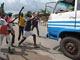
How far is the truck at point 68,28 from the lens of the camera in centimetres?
439

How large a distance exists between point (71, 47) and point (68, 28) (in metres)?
0.68

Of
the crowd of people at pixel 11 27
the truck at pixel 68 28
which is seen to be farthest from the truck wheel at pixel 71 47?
the crowd of people at pixel 11 27

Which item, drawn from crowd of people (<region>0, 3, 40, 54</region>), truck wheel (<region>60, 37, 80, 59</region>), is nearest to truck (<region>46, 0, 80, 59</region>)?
truck wheel (<region>60, 37, 80, 59</region>)

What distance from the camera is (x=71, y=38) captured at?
15.1ft

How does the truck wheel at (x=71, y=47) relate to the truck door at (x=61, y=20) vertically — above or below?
below

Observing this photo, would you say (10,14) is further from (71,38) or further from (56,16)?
(71,38)

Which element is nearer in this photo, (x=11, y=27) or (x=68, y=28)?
(x=68, y=28)

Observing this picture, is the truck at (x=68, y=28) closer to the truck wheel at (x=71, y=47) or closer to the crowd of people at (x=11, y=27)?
the truck wheel at (x=71, y=47)

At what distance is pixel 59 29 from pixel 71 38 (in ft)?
1.87

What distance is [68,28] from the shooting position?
→ 4.54m

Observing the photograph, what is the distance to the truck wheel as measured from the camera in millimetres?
4425

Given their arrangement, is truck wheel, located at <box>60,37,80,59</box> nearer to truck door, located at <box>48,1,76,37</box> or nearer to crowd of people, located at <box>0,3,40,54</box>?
truck door, located at <box>48,1,76,37</box>

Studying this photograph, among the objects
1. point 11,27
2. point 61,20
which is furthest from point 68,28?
point 11,27

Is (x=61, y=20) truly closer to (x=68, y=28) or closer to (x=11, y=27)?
(x=68, y=28)
